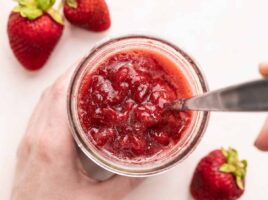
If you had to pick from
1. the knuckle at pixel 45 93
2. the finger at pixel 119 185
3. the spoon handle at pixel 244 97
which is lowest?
the finger at pixel 119 185

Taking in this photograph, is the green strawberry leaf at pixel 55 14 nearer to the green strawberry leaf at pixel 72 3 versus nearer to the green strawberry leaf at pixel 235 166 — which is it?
the green strawberry leaf at pixel 72 3

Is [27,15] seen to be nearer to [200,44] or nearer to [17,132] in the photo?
[17,132]

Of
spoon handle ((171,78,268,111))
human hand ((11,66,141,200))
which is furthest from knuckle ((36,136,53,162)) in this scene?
spoon handle ((171,78,268,111))

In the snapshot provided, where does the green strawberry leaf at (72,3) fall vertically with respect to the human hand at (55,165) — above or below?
above

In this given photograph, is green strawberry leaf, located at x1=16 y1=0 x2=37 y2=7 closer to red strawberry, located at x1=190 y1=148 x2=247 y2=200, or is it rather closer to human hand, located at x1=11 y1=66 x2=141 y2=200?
human hand, located at x1=11 y1=66 x2=141 y2=200

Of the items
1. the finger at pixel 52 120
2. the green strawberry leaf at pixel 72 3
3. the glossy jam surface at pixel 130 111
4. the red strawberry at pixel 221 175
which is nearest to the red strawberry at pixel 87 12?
the green strawberry leaf at pixel 72 3

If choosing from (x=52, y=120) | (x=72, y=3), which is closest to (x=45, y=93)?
(x=52, y=120)
